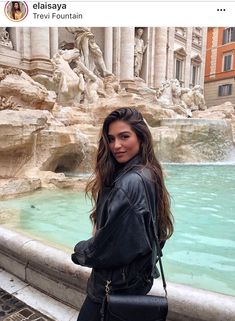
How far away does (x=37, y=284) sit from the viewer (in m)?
2.09

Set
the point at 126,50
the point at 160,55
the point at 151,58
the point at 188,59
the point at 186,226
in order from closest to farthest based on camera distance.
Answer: the point at 186,226 → the point at 126,50 → the point at 151,58 → the point at 160,55 → the point at 188,59

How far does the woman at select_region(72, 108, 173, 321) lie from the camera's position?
0.96 metres

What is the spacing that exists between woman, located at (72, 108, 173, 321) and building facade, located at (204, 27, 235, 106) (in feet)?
111

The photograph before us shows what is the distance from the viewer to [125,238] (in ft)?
3.13

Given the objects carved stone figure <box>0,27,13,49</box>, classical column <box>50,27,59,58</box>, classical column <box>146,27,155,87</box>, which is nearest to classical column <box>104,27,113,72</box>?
classical column <box>50,27,59,58</box>

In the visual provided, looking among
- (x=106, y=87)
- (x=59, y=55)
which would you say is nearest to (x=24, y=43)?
(x=59, y=55)

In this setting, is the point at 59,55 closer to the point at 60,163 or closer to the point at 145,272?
the point at 60,163

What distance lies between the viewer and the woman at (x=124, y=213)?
0.96 m

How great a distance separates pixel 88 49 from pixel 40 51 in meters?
3.09

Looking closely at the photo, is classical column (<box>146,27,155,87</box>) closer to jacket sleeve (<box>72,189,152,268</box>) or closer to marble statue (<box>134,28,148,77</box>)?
marble statue (<box>134,28,148,77</box>)

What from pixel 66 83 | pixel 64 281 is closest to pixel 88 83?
pixel 66 83
